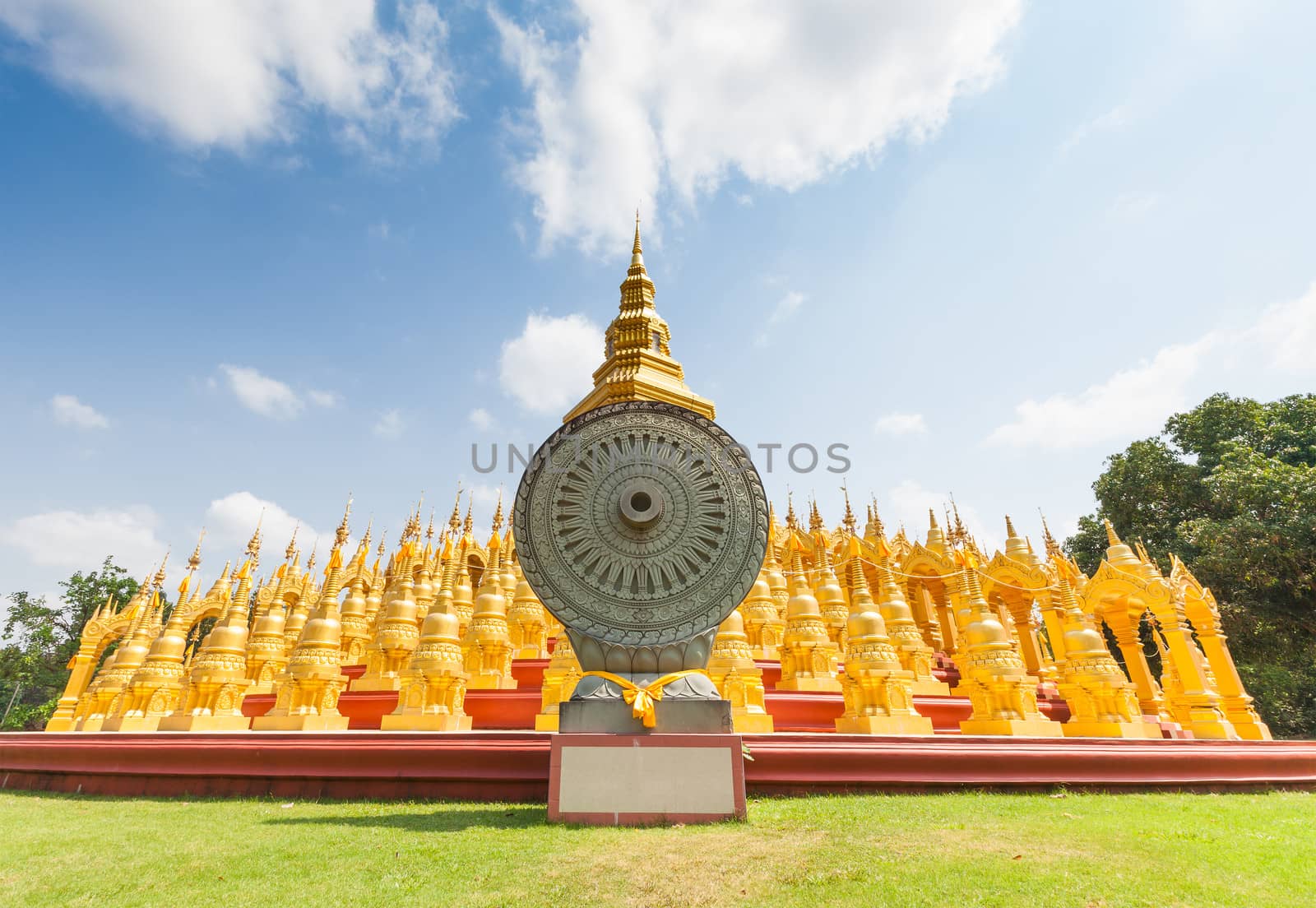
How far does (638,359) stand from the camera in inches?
604

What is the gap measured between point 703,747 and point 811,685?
593 centimetres

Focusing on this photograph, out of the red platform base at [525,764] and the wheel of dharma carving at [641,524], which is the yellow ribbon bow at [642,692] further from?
the red platform base at [525,764]

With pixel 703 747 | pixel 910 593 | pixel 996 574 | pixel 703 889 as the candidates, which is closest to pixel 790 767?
pixel 703 747

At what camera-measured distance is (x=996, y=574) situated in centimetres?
1600

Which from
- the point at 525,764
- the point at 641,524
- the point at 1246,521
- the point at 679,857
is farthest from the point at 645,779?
the point at 1246,521

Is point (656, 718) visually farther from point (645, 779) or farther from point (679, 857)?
point (679, 857)

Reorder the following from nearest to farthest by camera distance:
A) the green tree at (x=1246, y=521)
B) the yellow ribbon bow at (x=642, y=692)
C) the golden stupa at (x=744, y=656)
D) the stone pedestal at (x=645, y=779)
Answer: the stone pedestal at (x=645, y=779) < the yellow ribbon bow at (x=642, y=692) < the golden stupa at (x=744, y=656) < the green tree at (x=1246, y=521)

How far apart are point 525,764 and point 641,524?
2656mm

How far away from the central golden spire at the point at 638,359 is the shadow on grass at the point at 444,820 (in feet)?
28.4

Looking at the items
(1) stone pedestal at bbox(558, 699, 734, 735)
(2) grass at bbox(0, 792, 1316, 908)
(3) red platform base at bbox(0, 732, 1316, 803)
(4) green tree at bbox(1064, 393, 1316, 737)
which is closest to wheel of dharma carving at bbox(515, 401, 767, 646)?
(1) stone pedestal at bbox(558, 699, 734, 735)

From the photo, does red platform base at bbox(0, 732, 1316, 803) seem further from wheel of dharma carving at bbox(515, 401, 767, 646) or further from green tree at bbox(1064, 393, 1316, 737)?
green tree at bbox(1064, 393, 1316, 737)

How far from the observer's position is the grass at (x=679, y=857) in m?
3.48

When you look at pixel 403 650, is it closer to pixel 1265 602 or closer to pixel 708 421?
pixel 708 421

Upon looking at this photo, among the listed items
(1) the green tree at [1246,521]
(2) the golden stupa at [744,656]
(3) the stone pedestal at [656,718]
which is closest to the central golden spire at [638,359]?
(2) the golden stupa at [744,656]
